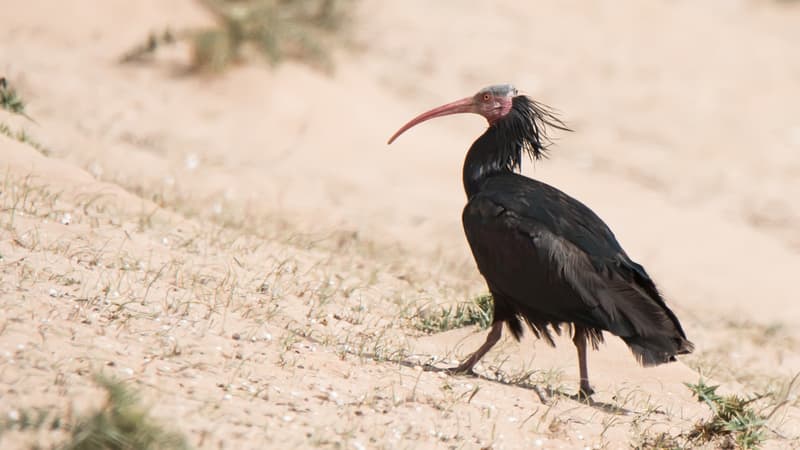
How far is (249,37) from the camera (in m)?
Result: 12.6

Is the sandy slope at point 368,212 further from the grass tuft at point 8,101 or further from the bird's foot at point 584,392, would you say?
the grass tuft at point 8,101

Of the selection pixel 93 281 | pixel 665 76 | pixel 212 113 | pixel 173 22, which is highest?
pixel 665 76

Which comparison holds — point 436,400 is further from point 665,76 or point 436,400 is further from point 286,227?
point 665,76

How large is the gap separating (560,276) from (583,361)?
51 cm

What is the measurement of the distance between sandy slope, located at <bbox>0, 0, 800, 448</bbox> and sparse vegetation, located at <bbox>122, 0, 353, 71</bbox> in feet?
0.71

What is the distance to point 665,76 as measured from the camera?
15.6 meters

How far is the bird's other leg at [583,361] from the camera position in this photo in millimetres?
5844

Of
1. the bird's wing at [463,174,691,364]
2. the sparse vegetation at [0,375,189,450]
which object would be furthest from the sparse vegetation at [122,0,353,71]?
the sparse vegetation at [0,375,189,450]

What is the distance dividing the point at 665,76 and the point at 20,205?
10695 mm

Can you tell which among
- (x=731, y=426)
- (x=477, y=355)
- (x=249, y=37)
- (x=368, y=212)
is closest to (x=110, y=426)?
(x=477, y=355)

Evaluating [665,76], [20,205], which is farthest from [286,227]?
[665,76]

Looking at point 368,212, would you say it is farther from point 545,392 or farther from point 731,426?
point 731,426

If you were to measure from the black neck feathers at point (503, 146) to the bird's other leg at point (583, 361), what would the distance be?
3.44 ft

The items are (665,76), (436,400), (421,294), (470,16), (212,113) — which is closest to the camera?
(436,400)
